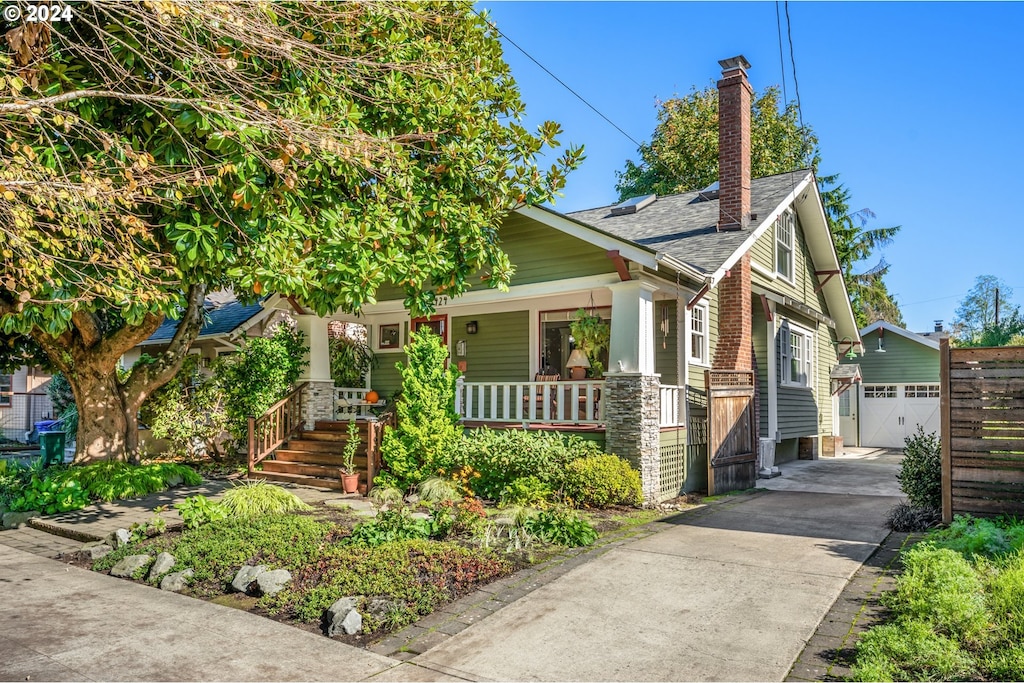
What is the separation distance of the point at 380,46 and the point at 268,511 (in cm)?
593

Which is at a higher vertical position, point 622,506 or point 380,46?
point 380,46

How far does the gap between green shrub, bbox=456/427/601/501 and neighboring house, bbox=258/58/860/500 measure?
67 centimetres

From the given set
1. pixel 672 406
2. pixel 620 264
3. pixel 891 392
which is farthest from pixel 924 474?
pixel 891 392

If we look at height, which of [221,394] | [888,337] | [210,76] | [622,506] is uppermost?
[210,76]

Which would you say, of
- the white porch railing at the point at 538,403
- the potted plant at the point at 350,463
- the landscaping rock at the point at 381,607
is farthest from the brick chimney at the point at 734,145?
the landscaping rock at the point at 381,607

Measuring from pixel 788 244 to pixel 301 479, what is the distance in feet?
41.8

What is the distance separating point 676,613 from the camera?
528cm

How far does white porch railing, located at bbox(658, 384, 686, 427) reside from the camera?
1123 centimetres

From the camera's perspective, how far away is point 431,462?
10.9 meters

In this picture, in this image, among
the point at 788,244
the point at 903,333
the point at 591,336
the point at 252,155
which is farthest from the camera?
the point at 903,333

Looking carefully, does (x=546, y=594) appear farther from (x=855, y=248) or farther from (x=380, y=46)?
(x=855, y=248)

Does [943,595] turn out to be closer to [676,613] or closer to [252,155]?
[676,613]

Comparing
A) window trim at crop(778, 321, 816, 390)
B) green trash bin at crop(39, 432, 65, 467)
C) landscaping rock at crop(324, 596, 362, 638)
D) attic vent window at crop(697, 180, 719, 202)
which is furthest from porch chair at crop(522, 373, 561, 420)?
green trash bin at crop(39, 432, 65, 467)

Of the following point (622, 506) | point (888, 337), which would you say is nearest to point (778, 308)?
point (622, 506)
